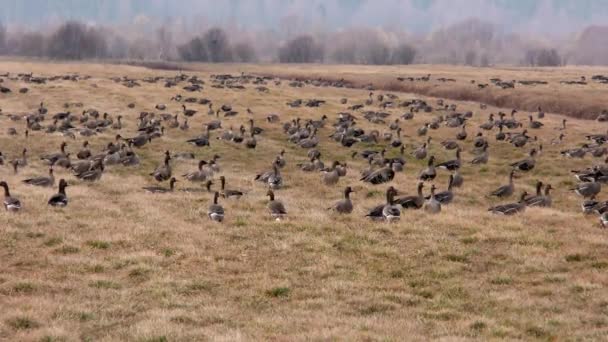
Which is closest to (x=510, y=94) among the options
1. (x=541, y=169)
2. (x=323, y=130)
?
(x=323, y=130)

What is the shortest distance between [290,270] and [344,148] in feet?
90.5

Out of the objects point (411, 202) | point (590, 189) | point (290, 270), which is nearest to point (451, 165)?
point (590, 189)

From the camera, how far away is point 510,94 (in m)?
78.0

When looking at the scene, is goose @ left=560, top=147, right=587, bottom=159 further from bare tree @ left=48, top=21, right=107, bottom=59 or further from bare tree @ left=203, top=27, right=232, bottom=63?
bare tree @ left=48, top=21, right=107, bottom=59

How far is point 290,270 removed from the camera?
1798cm

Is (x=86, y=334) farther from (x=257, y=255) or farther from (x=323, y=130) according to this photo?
(x=323, y=130)

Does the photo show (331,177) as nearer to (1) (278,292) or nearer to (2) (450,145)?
(1) (278,292)

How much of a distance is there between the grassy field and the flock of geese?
83 centimetres

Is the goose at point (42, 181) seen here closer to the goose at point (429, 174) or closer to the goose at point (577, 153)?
the goose at point (429, 174)

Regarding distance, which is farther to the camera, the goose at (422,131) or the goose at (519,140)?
the goose at (422,131)

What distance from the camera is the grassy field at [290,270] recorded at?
14.1m

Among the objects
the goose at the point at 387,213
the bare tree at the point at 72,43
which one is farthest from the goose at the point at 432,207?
the bare tree at the point at 72,43

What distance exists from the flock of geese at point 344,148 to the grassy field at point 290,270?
0.83 metres

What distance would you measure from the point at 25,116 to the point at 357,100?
36.4 metres
